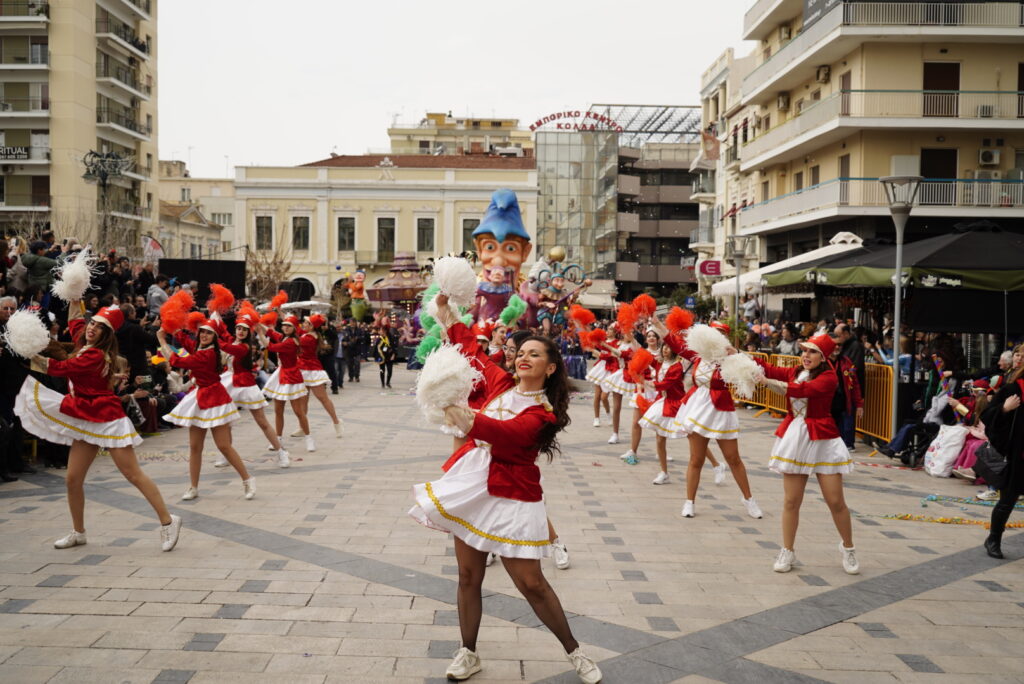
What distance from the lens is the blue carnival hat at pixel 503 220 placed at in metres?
14.8

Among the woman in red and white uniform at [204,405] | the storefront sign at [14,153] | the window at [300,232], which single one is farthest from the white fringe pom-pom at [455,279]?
the window at [300,232]

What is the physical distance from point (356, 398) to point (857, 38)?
17.8 metres

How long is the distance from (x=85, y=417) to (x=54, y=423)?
0.23m

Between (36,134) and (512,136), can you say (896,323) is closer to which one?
(36,134)

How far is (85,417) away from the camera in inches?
260

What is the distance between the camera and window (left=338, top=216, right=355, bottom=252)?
50.1 metres

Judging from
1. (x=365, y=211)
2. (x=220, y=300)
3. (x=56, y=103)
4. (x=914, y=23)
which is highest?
(x=56, y=103)

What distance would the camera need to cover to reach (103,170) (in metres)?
19.5

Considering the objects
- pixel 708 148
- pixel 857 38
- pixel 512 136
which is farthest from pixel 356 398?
pixel 512 136

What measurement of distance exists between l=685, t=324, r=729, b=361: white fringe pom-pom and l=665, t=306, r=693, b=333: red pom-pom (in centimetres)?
97

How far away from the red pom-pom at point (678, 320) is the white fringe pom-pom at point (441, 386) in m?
4.15

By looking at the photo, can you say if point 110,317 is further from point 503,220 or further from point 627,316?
point 503,220

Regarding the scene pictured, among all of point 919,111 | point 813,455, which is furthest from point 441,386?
point 919,111

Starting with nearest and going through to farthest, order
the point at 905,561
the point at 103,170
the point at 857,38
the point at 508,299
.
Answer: the point at 905,561 → the point at 508,299 → the point at 103,170 → the point at 857,38
